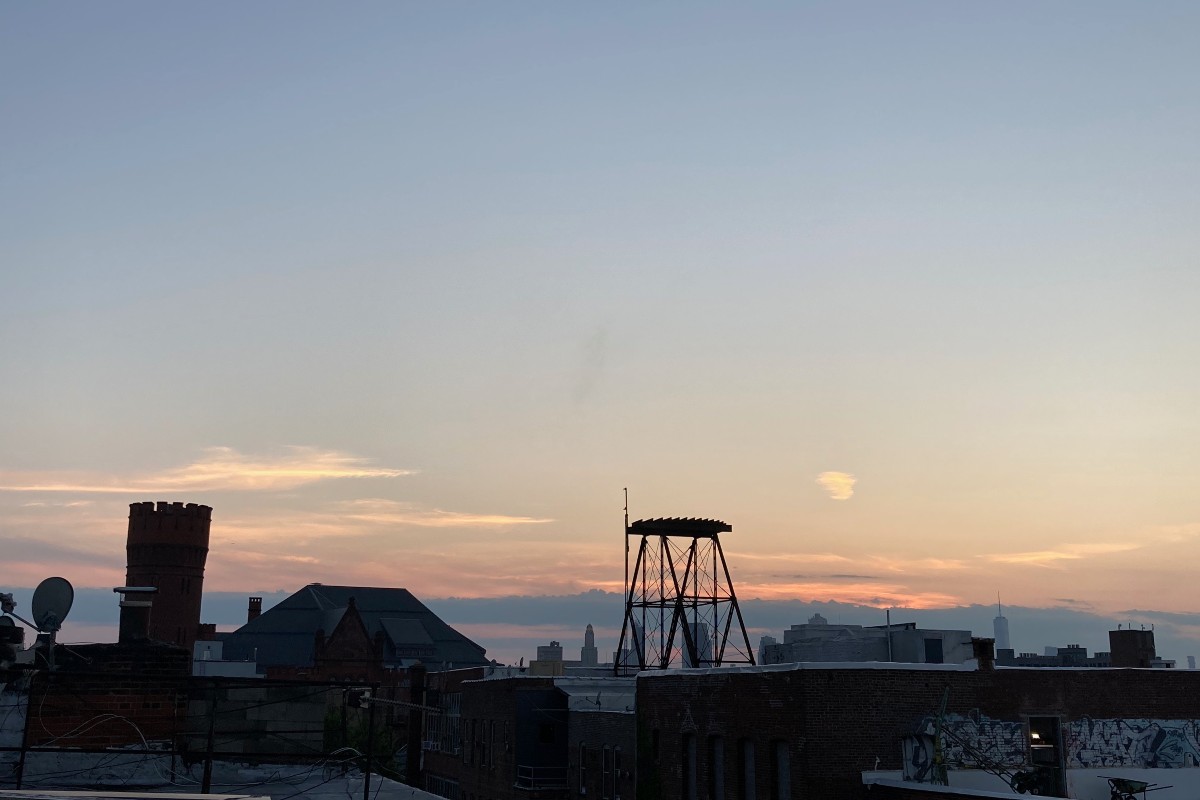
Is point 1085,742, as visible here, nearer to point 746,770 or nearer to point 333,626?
point 746,770

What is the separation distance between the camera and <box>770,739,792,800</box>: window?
3136 centimetres

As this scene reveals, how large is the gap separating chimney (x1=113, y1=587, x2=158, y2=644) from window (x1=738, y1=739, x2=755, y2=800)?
1773cm

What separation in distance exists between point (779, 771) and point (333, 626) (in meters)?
88.0

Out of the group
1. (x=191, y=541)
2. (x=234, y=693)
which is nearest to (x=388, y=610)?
(x=191, y=541)

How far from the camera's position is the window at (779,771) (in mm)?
31359

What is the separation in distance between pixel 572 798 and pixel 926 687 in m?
23.8

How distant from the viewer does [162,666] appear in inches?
915

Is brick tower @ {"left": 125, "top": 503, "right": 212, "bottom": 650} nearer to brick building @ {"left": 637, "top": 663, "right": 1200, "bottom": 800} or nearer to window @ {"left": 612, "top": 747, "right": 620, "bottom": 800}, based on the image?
window @ {"left": 612, "top": 747, "right": 620, "bottom": 800}

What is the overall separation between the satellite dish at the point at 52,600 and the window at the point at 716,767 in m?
20.3

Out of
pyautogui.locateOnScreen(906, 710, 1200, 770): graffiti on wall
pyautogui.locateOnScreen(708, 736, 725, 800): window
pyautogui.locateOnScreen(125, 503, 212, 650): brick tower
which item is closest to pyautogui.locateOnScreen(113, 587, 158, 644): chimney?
pyautogui.locateOnScreen(708, 736, 725, 800): window

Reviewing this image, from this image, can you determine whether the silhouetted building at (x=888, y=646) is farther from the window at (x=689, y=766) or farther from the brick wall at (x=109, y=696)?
the brick wall at (x=109, y=696)

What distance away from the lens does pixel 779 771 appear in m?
31.9

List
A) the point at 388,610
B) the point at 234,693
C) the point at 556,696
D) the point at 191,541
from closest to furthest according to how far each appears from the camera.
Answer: the point at 234,693
the point at 556,696
the point at 191,541
the point at 388,610

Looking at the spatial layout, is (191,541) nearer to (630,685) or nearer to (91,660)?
(630,685)
